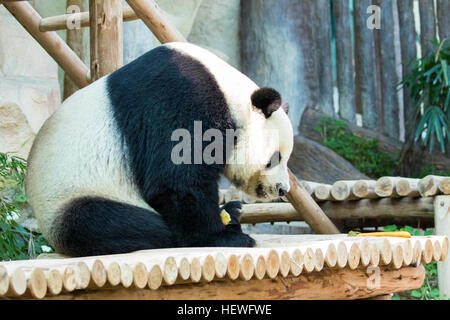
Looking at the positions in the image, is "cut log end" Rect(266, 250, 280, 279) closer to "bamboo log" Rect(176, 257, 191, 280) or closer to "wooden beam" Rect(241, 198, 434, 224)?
"bamboo log" Rect(176, 257, 191, 280)

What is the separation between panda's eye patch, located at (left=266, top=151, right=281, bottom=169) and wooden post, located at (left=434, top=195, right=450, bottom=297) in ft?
6.54

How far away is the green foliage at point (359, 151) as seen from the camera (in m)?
7.16

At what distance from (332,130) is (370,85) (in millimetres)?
808

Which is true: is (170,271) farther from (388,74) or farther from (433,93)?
(388,74)

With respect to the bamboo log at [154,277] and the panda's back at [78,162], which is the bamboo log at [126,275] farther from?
the panda's back at [78,162]

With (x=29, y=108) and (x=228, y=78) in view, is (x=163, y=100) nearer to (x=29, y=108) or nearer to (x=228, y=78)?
(x=228, y=78)

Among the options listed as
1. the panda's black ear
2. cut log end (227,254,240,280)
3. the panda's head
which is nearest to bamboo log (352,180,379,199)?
the panda's head

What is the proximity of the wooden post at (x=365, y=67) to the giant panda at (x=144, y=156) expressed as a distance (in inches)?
193

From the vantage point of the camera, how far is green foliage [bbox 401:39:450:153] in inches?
262

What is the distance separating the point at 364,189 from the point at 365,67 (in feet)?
10.9

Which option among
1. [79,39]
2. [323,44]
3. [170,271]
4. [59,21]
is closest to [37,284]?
[170,271]

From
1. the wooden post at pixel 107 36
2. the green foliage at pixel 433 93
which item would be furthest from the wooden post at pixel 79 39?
the green foliage at pixel 433 93

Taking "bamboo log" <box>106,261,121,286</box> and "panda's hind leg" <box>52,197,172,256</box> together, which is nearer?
"bamboo log" <box>106,261,121,286</box>

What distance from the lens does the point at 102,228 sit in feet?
8.34
